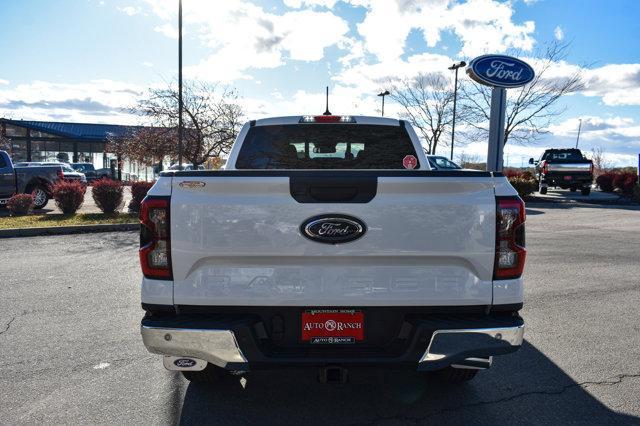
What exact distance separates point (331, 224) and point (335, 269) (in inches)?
9.7

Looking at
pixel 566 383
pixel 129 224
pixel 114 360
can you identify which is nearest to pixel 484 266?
pixel 566 383

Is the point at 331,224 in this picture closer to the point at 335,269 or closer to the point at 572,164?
the point at 335,269

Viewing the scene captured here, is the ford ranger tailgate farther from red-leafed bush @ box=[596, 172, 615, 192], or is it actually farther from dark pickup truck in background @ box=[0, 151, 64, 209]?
red-leafed bush @ box=[596, 172, 615, 192]

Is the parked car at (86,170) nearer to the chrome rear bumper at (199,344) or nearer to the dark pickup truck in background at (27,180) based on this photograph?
the dark pickup truck in background at (27,180)

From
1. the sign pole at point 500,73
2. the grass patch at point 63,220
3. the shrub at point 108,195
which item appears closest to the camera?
the grass patch at point 63,220

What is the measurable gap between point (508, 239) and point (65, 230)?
447 inches

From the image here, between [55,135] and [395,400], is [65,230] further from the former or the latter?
[55,135]

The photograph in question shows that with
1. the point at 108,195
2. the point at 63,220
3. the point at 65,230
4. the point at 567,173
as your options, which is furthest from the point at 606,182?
the point at 65,230

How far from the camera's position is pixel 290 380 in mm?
3615

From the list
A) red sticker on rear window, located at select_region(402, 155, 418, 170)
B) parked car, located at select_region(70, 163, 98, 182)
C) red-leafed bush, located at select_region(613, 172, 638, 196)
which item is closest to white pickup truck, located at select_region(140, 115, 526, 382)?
red sticker on rear window, located at select_region(402, 155, 418, 170)

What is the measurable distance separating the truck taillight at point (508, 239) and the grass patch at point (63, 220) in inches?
457

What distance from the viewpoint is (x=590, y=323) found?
16.6 feet

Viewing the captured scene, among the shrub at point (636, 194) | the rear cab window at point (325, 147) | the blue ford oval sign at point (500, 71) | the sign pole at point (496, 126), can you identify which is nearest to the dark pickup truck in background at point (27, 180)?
the rear cab window at point (325, 147)

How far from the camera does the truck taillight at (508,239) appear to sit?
2609 millimetres
